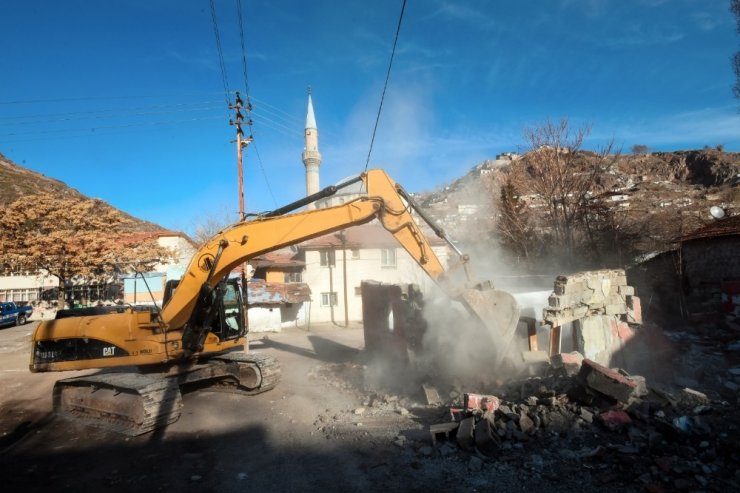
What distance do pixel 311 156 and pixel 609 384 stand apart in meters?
48.4

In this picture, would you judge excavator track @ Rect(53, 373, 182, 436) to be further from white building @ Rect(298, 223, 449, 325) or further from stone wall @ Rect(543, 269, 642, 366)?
white building @ Rect(298, 223, 449, 325)

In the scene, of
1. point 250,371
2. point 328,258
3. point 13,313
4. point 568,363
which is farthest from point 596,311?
point 13,313

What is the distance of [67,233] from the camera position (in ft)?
72.9

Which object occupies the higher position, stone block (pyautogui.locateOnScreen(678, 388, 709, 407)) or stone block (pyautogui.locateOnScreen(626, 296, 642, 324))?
stone block (pyautogui.locateOnScreen(626, 296, 642, 324))

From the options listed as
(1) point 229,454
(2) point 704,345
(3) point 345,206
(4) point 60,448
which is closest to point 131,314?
(4) point 60,448

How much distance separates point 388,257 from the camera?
2512cm

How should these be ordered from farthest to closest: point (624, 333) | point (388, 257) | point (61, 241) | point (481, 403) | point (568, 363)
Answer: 1. point (388, 257)
2. point (61, 241)
3. point (624, 333)
4. point (568, 363)
5. point (481, 403)

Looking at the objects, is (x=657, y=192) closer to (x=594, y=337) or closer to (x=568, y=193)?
(x=568, y=193)

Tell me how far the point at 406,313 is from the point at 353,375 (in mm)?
2140

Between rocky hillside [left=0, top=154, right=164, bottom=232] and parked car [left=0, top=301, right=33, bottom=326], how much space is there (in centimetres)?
1147

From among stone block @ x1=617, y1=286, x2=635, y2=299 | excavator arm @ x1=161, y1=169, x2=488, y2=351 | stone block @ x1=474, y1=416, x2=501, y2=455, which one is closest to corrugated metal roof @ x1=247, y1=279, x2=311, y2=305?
excavator arm @ x1=161, y1=169, x2=488, y2=351

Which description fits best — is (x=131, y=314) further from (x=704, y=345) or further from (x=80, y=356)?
(x=704, y=345)

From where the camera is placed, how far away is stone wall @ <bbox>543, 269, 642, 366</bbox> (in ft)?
28.1

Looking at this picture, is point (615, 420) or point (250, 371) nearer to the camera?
point (615, 420)
